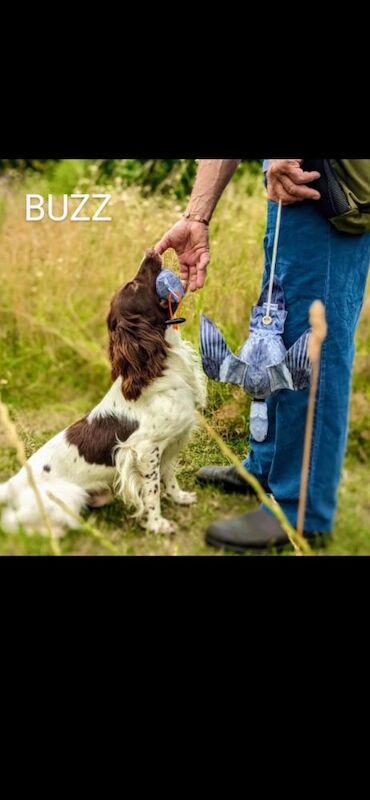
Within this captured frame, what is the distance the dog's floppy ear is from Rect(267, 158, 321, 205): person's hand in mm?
716

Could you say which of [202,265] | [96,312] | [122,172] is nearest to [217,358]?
[202,265]

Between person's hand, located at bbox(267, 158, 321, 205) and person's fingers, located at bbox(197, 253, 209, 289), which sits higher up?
person's hand, located at bbox(267, 158, 321, 205)

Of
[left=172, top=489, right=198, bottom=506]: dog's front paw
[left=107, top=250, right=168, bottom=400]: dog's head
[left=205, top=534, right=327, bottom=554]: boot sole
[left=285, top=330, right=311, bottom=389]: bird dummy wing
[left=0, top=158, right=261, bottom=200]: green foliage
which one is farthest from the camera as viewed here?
[left=0, top=158, right=261, bottom=200]: green foliage

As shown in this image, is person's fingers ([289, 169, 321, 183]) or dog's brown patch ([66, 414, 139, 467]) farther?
dog's brown patch ([66, 414, 139, 467])

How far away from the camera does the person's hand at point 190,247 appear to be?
10.3ft

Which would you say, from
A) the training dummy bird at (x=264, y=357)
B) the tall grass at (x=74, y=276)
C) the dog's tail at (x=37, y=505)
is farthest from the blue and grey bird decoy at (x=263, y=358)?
the tall grass at (x=74, y=276)

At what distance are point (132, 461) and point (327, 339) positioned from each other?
35.6 inches

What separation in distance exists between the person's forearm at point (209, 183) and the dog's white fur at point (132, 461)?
1.53ft

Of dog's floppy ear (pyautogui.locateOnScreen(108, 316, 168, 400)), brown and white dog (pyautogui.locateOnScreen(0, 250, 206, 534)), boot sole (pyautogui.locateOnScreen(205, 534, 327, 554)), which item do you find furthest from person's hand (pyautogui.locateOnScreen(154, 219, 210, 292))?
boot sole (pyautogui.locateOnScreen(205, 534, 327, 554))

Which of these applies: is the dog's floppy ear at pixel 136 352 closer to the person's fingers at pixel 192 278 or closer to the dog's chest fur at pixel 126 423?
the dog's chest fur at pixel 126 423

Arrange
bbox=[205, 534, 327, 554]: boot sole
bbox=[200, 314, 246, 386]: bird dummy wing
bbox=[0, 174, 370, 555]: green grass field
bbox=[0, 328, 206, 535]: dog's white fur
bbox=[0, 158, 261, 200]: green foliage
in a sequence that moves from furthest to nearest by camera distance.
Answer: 1. bbox=[0, 158, 261, 200]: green foliage
2. bbox=[0, 174, 370, 555]: green grass field
3. bbox=[0, 328, 206, 535]: dog's white fur
4. bbox=[205, 534, 327, 554]: boot sole
5. bbox=[200, 314, 246, 386]: bird dummy wing

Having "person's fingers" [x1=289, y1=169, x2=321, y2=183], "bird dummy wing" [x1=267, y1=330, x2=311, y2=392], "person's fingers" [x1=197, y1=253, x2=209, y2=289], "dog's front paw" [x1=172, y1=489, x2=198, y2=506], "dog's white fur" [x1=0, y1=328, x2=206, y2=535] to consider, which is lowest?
"dog's front paw" [x1=172, y1=489, x2=198, y2=506]

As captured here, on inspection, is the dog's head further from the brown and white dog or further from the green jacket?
the green jacket

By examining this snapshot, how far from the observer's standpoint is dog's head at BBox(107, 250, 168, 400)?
302cm
